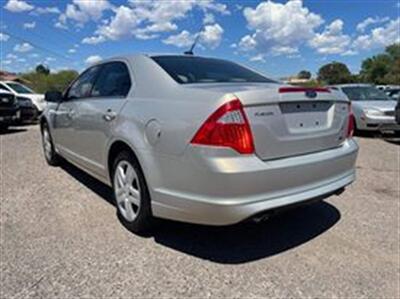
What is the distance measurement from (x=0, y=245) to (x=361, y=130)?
32.9ft

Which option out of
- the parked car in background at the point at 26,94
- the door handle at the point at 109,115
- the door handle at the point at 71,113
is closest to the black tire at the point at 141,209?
the door handle at the point at 109,115

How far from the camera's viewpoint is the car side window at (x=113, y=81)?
14.0ft

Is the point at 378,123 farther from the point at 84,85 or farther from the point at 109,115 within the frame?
the point at 109,115

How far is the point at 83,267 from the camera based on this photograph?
133 inches

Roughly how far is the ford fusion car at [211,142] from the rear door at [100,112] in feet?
0.07

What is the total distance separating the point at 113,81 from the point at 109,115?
0.49m

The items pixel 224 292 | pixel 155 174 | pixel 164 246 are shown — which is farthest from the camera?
pixel 164 246

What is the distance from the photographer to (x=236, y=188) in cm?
310

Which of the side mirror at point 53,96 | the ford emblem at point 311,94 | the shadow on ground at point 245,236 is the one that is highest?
the ford emblem at point 311,94

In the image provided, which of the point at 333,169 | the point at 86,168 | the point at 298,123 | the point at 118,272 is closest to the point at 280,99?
the point at 298,123

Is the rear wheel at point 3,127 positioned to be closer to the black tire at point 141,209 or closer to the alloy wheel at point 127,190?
the alloy wheel at point 127,190

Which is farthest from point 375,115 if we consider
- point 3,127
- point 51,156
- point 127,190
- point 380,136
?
point 3,127

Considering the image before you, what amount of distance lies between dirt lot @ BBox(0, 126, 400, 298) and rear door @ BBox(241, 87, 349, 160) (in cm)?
87

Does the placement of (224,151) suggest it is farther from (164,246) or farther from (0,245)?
(0,245)
